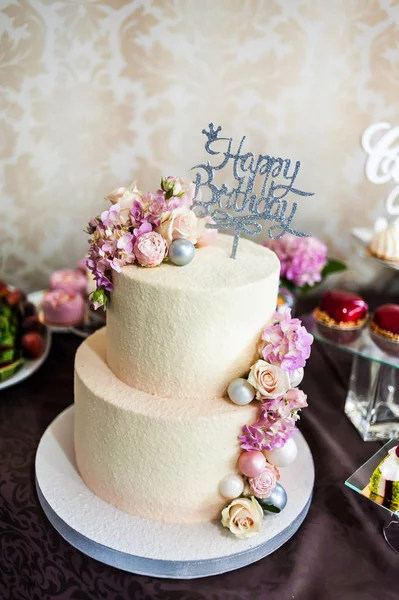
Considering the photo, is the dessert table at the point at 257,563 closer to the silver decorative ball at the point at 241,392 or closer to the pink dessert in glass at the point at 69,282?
the silver decorative ball at the point at 241,392

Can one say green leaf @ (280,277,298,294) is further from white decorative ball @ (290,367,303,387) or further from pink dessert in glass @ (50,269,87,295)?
white decorative ball @ (290,367,303,387)

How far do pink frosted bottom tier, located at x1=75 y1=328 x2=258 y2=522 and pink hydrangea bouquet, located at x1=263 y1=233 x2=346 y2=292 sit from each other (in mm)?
883

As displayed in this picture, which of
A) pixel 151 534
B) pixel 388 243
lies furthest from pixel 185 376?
pixel 388 243

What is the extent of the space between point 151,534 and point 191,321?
1.46 feet

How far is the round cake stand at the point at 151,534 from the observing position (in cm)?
104

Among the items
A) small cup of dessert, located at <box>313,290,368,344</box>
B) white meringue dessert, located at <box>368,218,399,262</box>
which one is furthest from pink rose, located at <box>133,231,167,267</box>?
white meringue dessert, located at <box>368,218,399,262</box>

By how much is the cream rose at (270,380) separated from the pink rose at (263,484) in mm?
178

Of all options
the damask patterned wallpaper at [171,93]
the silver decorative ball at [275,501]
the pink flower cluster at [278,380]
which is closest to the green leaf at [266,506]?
the silver decorative ball at [275,501]

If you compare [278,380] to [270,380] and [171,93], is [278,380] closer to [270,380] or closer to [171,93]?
[270,380]

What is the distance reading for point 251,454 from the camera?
111 centimetres

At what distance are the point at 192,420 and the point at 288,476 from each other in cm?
37

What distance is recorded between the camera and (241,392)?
108 centimetres

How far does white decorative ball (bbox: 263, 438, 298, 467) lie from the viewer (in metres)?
1.15

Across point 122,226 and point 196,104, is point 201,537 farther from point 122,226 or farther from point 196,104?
point 196,104
